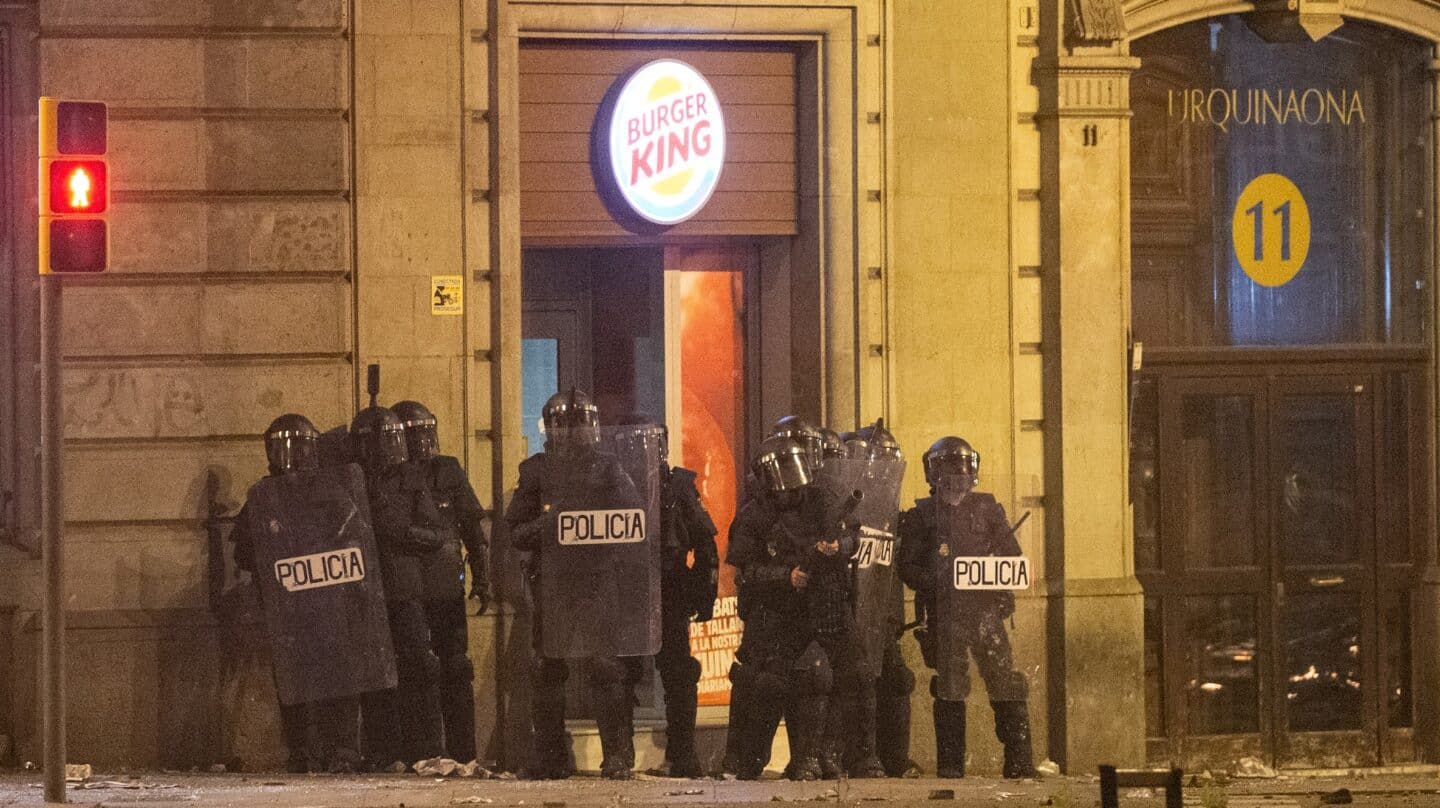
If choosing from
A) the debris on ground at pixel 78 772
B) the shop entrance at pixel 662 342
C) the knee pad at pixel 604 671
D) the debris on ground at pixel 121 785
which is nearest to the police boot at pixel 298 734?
the debris on ground at pixel 121 785

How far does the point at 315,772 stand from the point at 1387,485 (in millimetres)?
6835

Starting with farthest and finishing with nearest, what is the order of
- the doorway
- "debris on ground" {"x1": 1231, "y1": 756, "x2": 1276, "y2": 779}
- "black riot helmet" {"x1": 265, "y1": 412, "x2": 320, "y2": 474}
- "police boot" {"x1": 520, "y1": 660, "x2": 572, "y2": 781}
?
the doorway, "debris on ground" {"x1": 1231, "y1": 756, "x2": 1276, "y2": 779}, "black riot helmet" {"x1": 265, "y1": 412, "x2": 320, "y2": 474}, "police boot" {"x1": 520, "y1": 660, "x2": 572, "y2": 781}

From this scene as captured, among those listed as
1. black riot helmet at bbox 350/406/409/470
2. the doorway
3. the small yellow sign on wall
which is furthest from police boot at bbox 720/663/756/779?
the doorway

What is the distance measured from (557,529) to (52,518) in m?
2.70

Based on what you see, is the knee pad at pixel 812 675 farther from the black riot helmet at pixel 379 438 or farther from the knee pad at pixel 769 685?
the black riot helmet at pixel 379 438

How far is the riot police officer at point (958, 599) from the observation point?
10.9m

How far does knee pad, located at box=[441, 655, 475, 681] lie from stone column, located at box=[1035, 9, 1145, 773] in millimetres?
3585

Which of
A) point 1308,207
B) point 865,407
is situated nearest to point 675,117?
point 865,407

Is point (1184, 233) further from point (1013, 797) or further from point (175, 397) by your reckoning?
point (175, 397)

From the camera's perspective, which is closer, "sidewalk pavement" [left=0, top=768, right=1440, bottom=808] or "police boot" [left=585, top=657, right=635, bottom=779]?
"sidewalk pavement" [left=0, top=768, right=1440, bottom=808]

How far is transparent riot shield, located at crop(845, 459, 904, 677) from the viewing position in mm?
10688

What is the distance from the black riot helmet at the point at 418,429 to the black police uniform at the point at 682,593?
1.30 m

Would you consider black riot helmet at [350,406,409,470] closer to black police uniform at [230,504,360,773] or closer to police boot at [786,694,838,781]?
black police uniform at [230,504,360,773]

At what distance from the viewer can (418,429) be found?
10828mm
